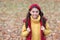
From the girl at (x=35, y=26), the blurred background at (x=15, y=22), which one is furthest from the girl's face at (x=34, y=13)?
the blurred background at (x=15, y=22)

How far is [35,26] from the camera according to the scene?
469 centimetres

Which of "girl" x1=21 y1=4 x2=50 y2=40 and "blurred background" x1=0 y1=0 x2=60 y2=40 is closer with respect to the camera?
"girl" x1=21 y1=4 x2=50 y2=40

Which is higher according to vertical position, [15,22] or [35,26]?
[35,26]

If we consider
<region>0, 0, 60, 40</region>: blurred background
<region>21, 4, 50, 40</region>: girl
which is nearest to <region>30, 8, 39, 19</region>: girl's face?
<region>21, 4, 50, 40</region>: girl

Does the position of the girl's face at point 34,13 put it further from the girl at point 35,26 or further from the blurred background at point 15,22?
the blurred background at point 15,22

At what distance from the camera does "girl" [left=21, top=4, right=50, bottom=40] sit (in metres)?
4.64

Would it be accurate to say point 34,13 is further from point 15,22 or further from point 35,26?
point 15,22

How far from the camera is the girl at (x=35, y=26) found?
4.64m

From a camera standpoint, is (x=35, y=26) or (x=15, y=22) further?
(x=15, y=22)

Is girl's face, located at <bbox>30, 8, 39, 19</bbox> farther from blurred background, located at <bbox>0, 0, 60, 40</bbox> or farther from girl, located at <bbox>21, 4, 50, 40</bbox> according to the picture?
blurred background, located at <bbox>0, 0, 60, 40</bbox>

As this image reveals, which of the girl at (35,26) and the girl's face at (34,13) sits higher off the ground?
the girl's face at (34,13)

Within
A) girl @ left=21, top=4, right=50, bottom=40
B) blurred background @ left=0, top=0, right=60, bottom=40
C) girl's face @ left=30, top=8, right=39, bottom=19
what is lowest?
blurred background @ left=0, top=0, right=60, bottom=40

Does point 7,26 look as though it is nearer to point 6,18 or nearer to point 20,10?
point 6,18

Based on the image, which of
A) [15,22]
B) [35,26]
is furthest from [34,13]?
[15,22]
